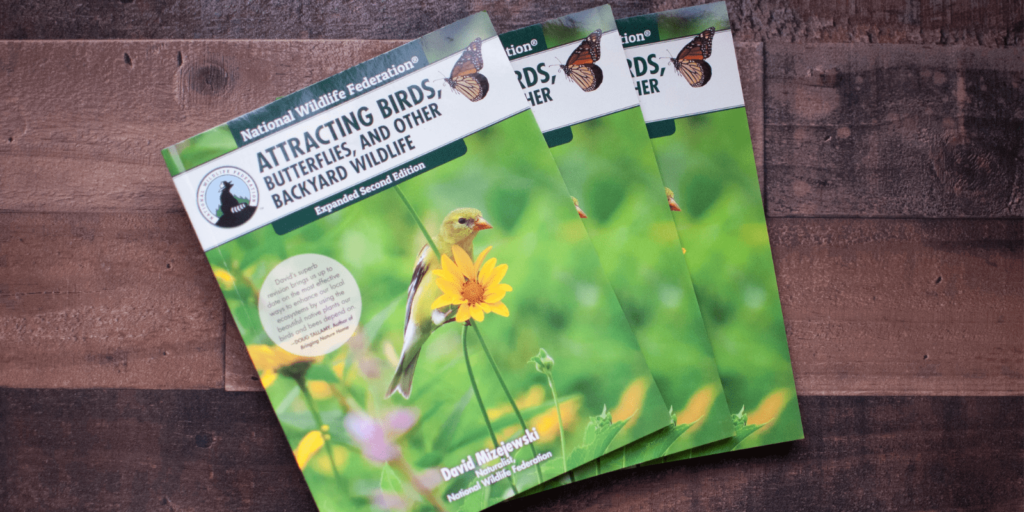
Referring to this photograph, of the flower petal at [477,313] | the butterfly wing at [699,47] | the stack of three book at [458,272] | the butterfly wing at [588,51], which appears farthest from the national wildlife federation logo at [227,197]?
the butterfly wing at [699,47]

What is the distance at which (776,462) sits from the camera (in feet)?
1.80

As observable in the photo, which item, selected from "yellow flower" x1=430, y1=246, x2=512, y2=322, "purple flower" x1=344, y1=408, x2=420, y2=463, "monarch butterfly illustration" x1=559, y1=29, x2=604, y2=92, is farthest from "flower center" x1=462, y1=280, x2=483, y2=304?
"monarch butterfly illustration" x1=559, y1=29, x2=604, y2=92

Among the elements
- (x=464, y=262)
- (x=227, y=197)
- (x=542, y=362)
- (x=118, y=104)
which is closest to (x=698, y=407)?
(x=542, y=362)

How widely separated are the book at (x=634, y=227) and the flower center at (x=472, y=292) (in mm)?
121

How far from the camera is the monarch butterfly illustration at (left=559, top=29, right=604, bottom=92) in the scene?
1.72 feet

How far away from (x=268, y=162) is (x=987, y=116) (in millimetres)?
710

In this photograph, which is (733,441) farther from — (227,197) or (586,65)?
(227,197)

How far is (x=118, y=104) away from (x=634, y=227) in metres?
0.51

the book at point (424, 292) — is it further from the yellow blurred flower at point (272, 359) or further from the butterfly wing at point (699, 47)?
the butterfly wing at point (699, 47)

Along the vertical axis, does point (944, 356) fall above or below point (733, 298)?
below

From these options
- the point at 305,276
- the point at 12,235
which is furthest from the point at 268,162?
the point at 12,235

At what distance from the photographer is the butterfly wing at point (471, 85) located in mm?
505

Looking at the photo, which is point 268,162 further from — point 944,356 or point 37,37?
point 944,356

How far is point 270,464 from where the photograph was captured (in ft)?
1.73
